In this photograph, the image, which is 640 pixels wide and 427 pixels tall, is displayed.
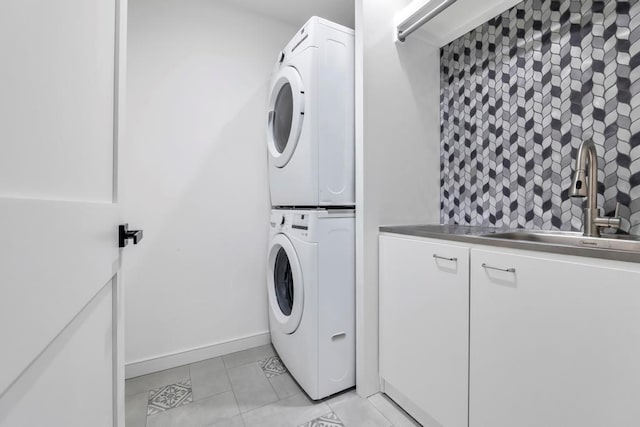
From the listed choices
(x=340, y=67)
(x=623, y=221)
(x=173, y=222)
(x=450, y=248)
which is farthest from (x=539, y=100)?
(x=173, y=222)

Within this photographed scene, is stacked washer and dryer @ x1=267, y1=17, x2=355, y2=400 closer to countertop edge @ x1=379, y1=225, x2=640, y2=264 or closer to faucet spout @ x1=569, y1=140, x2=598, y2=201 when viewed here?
countertop edge @ x1=379, y1=225, x2=640, y2=264

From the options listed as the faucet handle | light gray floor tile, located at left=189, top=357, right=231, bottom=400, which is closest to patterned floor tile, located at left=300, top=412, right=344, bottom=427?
light gray floor tile, located at left=189, top=357, right=231, bottom=400

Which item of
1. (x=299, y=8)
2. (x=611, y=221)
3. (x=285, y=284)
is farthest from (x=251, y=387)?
(x=299, y=8)

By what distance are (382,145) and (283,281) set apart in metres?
1.08

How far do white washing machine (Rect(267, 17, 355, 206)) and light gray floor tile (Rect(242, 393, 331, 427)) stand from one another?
106 cm

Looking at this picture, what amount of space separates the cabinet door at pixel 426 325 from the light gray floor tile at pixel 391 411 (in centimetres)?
6

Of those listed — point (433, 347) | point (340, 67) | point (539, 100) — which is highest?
point (340, 67)

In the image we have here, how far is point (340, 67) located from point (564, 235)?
1.37 m

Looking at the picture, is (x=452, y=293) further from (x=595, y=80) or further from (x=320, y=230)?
(x=595, y=80)

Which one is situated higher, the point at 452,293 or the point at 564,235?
the point at 564,235

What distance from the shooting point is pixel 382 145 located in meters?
1.55

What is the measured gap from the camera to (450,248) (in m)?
1.12

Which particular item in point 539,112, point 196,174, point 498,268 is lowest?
point 498,268

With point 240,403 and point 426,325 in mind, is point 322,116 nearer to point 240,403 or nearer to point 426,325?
point 426,325
